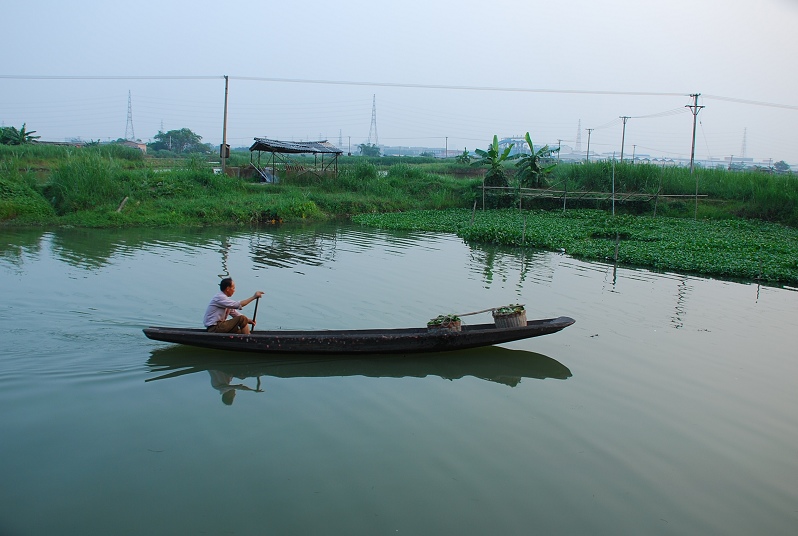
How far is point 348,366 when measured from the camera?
771 cm

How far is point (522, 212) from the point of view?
1006 inches

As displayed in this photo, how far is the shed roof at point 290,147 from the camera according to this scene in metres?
25.6

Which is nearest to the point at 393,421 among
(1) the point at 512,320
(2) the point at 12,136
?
(1) the point at 512,320

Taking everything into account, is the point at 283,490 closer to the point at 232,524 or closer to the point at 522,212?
the point at 232,524

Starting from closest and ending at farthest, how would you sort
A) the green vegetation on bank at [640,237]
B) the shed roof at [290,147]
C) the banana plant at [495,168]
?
1. the green vegetation on bank at [640,237]
2. the shed roof at [290,147]
3. the banana plant at [495,168]

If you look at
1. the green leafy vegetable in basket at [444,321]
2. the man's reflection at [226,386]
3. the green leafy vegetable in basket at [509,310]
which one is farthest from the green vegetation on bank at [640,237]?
the man's reflection at [226,386]

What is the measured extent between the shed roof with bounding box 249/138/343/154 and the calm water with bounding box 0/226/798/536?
14.9 meters

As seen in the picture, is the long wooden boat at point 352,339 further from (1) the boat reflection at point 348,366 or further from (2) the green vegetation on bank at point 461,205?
(2) the green vegetation on bank at point 461,205

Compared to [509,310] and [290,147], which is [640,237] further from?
[290,147]

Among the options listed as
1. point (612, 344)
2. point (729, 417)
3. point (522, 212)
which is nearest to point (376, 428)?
point (729, 417)

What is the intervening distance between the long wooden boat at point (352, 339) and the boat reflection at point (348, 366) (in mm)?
197

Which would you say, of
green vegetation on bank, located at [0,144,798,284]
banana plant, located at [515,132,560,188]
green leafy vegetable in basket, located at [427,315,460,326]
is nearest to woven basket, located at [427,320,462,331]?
green leafy vegetable in basket, located at [427,315,460,326]

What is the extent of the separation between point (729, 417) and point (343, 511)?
441 centimetres

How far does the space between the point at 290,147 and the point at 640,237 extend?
14958 mm
